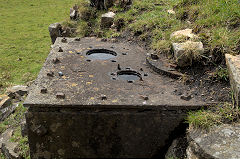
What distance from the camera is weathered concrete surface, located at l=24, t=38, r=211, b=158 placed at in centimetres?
303

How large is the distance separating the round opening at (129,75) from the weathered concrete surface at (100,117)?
25 cm

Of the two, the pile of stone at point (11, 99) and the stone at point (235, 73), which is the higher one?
the stone at point (235, 73)

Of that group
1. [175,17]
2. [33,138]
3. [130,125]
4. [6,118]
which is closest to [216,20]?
[175,17]

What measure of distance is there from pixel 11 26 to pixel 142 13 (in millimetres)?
6221

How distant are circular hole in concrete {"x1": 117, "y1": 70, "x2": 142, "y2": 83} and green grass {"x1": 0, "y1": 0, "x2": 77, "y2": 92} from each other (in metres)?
3.24

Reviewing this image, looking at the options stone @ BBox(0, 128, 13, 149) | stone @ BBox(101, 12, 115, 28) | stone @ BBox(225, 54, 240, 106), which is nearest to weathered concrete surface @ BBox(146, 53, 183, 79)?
stone @ BBox(225, 54, 240, 106)

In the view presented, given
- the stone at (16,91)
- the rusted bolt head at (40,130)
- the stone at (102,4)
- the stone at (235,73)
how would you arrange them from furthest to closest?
the stone at (102,4) < the stone at (16,91) < the rusted bolt head at (40,130) < the stone at (235,73)

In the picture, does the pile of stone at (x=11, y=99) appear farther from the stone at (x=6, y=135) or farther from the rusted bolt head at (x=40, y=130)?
the rusted bolt head at (x=40, y=130)

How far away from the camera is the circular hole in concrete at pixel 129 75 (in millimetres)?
3773

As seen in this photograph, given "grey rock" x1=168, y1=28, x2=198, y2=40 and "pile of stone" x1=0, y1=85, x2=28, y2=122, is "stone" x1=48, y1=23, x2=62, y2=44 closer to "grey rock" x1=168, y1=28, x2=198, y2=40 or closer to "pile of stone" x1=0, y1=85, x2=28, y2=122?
"pile of stone" x1=0, y1=85, x2=28, y2=122

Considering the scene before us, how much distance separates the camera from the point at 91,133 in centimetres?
314

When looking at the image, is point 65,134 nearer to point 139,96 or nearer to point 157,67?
point 139,96

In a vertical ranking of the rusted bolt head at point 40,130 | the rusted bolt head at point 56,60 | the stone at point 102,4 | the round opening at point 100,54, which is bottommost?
the rusted bolt head at point 40,130

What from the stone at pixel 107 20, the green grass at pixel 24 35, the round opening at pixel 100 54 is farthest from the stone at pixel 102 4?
the round opening at pixel 100 54
